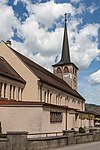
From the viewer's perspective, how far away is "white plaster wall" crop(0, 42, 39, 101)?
38.7m

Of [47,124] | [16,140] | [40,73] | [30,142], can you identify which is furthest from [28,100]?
[16,140]

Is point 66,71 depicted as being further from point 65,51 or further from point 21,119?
point 21,119

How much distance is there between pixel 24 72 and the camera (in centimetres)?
3934

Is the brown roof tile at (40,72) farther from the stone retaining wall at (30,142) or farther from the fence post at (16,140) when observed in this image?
the fence post at (16,140)

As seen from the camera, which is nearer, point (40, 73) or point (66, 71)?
point (40, 73)

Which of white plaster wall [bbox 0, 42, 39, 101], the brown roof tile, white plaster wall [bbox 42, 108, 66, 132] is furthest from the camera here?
the brown roof tile

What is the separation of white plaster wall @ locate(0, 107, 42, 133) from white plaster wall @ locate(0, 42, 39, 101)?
10060 mm

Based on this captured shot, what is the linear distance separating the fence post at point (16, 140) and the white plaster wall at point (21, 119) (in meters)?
9.67

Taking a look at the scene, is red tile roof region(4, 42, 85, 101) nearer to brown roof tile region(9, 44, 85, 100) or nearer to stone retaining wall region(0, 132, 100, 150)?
brown roof tile region(9, 44, 85, 100)

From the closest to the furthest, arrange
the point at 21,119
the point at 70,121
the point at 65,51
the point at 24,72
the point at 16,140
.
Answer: the point at 16,140 < the point at 21,119 < the point at 70,121 < the point at 24,72 < the point at 65,51

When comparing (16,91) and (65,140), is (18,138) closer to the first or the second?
(65,140)

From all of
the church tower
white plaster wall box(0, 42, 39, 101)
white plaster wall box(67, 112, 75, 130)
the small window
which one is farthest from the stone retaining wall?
the church tower

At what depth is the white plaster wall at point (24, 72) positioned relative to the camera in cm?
3866

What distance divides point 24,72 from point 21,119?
39.2 ft
